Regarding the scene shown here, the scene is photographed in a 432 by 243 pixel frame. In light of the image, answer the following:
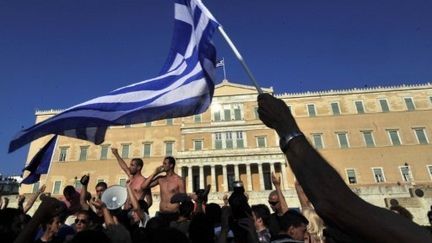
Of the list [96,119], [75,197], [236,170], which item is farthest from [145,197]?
[236,170]

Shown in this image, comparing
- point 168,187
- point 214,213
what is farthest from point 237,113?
point 214,213

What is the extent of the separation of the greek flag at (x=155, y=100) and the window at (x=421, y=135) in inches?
1590

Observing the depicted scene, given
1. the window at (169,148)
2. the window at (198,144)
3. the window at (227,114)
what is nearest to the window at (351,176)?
the window at (227,114)

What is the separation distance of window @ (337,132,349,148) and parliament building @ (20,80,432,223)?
0.38 feet

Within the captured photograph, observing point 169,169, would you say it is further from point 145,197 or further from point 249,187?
point 249,187

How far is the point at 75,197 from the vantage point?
227 inches

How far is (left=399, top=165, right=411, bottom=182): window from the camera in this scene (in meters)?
34.7

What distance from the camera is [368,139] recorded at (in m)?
37.8

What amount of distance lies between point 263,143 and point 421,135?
61.9 feet

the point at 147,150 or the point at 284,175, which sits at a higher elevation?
the point at 147,150

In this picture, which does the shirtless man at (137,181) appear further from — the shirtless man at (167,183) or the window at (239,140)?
the window at (239,140)

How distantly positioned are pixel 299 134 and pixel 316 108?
135 feet

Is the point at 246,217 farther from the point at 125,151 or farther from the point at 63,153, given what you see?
the point at 63,153

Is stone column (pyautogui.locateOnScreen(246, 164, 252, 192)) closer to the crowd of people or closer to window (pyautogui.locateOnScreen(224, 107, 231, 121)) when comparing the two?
window (pyautogui.locateOnScreen(224, 107, 231, 121))
